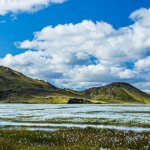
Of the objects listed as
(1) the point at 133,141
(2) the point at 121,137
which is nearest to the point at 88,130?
(2) the point at 121,137

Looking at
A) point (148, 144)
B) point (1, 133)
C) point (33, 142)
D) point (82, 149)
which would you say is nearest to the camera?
point (82, 149)

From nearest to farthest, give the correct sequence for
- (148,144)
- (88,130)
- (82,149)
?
(82,149), (148,144), (88,130)

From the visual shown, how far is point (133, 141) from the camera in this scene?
94.5 ft

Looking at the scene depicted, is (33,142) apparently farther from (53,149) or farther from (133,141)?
(133,141)

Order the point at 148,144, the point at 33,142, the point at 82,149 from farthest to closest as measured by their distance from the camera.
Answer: the point at 33,142, the point at 148,144, the point at 82,149

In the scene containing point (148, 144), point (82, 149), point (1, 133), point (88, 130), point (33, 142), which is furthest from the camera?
point (88, 130)

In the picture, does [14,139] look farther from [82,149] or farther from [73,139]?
[82,149]

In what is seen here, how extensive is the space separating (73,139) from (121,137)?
795cm

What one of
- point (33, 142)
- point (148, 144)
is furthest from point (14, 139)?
point (148, 144)

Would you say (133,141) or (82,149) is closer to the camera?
(82,149)

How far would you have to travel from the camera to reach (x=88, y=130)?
1512 inches

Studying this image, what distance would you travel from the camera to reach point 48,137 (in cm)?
3159

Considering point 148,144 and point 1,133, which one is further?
point 1,133

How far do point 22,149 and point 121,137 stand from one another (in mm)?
16641
